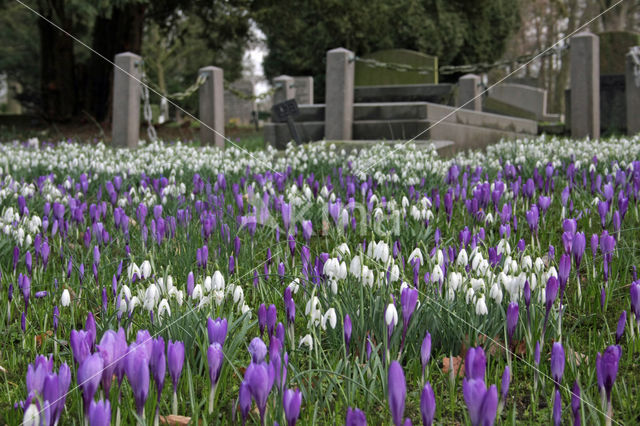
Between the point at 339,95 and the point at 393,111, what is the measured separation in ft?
→ 3.89

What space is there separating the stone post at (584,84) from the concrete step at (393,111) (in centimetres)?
301

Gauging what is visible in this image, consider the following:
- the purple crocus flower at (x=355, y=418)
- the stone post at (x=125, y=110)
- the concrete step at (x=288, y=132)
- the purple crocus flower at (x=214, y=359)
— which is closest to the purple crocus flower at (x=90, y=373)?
the purple crocus flower at (x=214, y=359)

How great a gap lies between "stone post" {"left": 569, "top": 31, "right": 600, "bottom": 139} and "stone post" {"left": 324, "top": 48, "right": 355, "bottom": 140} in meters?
4.29

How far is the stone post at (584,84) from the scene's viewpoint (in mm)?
12109

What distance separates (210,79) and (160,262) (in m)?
9.86

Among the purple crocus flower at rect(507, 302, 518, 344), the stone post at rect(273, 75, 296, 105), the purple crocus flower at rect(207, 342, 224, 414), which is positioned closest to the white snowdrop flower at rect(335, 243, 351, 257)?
the purple crocus flower at rect(507, 302, 518, 344)

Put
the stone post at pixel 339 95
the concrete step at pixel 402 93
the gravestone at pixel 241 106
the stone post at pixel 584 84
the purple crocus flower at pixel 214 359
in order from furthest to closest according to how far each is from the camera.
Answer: the gravestone at pixel 241 106, the concrete step at pixel 402 93, the stone post at pixel 584 84, the stone post at pixel 339 95, the purple crocus flower at pixel 214 359

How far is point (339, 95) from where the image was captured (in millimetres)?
11375

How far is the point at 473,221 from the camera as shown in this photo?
161 inches

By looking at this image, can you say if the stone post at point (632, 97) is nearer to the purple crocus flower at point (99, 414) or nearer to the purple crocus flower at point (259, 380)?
the purple crocus flower at point (259, 380)

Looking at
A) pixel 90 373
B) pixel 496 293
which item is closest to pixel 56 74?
pixel 496 293

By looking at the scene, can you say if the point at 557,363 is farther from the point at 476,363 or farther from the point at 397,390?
the point at 397,390

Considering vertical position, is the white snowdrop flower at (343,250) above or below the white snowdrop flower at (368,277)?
above

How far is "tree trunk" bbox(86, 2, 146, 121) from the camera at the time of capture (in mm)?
20141
